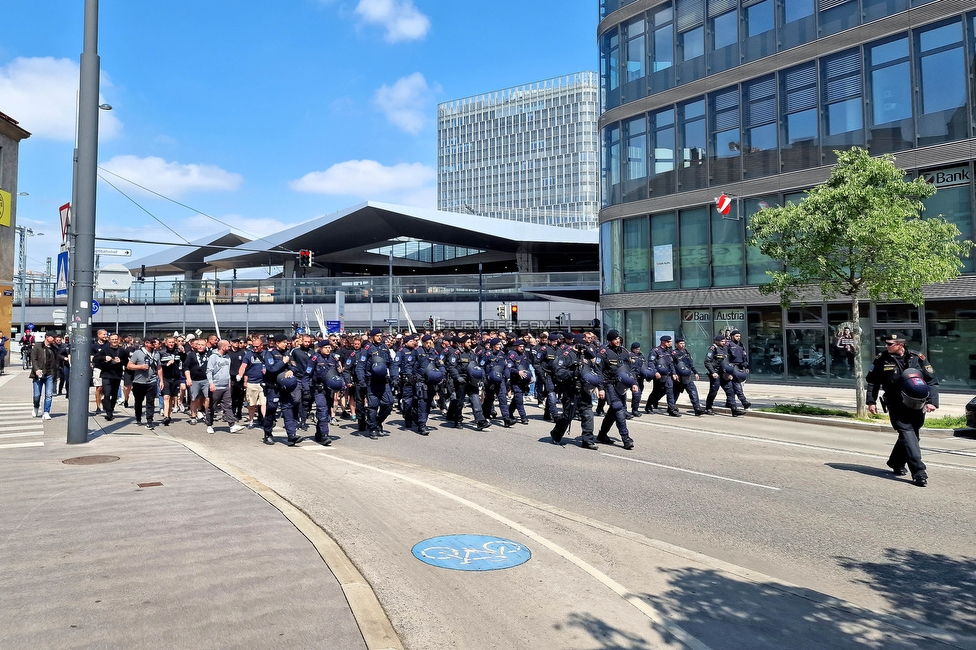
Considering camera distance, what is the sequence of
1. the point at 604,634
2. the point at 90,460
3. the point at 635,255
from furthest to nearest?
the point at 635,255 → the point at 90,460 → the point at 604,634

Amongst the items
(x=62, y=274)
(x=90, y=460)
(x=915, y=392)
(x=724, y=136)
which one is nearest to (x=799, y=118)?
(x=724, y=136)

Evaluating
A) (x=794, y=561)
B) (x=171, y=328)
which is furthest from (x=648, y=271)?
(x=171, y=328)

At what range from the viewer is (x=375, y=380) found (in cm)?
1255

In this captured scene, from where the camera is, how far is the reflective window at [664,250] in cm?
2714

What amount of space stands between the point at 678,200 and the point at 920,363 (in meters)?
19.0

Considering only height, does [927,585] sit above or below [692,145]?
below

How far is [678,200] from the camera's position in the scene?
26781mm

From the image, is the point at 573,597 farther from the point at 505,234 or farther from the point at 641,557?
the point at 505,234

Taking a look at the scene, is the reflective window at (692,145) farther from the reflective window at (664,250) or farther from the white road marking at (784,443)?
the white road marking at (784,443)

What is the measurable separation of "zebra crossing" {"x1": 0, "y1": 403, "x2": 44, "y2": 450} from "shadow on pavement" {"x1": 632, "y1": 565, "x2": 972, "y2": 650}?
1072cm

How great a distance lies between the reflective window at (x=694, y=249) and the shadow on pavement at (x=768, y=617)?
2199 centimetres

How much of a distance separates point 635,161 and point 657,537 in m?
24.6

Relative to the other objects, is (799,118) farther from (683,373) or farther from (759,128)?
(683,373)

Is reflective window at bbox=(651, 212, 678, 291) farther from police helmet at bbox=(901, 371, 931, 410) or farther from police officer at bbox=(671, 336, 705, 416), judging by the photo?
police helmet at bbox=(901, 371, 931, 410)
